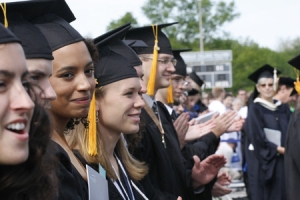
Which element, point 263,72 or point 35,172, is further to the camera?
point 263,72

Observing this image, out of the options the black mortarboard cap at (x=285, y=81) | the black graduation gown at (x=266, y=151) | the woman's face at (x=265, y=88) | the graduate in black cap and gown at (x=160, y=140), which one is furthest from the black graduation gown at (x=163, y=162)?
the black mortarboard cap at (x=285, y=81)

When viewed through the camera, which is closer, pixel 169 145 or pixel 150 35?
pixel 169 145

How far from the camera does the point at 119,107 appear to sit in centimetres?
382

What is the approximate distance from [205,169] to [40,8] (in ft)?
7.52

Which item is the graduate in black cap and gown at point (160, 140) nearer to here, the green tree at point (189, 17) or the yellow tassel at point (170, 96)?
the yellow tassel at point (170, 96)

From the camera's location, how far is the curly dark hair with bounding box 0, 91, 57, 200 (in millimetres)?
2045

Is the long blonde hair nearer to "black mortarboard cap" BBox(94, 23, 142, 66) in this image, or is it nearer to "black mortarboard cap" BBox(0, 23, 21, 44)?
"black mortarboard cap" BBox(94, 23, 142, 66)

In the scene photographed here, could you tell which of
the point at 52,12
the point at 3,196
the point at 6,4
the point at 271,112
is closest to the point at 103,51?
the point at 52,12

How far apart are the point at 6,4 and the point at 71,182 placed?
2.69 feet

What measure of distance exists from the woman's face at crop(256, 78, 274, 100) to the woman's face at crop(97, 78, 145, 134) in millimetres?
6721

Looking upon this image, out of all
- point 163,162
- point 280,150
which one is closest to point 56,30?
point 163,162

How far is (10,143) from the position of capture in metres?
1.92

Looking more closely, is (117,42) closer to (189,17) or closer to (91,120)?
(91,120)

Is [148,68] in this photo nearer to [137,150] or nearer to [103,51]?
[137,150]
